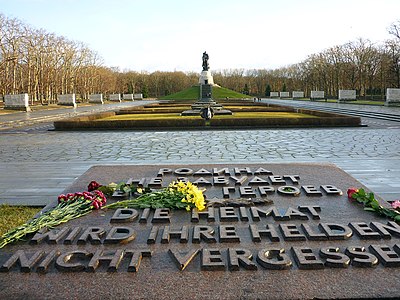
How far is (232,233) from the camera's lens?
9.29 ft

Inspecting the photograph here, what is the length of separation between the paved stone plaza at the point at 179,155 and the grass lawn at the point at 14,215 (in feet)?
0.97

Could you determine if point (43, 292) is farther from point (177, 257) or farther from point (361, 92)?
point (361, 92)

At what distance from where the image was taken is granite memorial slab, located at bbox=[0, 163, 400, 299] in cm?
213

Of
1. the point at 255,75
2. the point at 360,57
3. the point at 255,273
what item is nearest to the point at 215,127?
the point at 255,273

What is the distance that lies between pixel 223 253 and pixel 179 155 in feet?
22.8

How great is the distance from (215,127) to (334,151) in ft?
25.2

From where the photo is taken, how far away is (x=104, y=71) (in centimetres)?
7431

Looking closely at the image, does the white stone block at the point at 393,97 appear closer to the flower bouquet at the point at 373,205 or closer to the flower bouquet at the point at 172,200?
the flower bouquet at the point at 373,205

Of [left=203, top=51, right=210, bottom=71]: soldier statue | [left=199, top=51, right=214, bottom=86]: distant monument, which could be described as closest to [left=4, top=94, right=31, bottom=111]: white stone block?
[left=199, top=51, right=214, bottom=86]: distant monument

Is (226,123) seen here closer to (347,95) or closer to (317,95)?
(347,95)

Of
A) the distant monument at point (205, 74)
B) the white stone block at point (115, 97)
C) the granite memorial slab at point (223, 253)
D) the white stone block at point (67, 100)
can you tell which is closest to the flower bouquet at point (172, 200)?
the granite memorial slab at point (223, 253)

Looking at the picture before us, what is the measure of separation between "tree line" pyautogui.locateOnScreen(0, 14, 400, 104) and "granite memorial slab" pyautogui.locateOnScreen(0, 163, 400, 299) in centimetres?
3696

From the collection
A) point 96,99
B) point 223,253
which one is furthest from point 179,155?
point 96,99

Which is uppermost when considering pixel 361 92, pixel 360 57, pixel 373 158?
pixel 360 57
